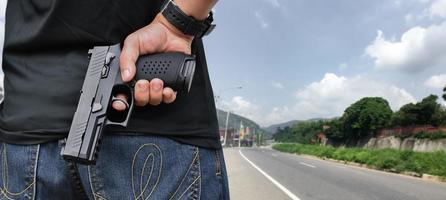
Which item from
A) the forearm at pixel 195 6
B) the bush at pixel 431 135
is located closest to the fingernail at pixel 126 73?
the forearm at pixel 195 6

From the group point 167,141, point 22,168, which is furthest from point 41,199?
point 167,141

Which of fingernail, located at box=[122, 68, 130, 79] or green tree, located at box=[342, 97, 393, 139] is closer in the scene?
fingernail, located at box=[122, 68, 130, 79]

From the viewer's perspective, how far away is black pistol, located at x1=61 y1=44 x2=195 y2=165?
989 millimetres

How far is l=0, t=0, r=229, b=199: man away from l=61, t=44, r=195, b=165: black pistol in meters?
0.02

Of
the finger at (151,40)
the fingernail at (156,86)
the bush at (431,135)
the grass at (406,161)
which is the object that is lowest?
the fingernail at (156,86)

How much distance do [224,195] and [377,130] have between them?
1864 inches

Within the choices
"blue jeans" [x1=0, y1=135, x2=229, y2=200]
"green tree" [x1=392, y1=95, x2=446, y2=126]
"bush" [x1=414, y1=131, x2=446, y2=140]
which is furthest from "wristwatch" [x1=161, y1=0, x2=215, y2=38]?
"green tree" [x1=392, y1=95, x2=446, y2=126]

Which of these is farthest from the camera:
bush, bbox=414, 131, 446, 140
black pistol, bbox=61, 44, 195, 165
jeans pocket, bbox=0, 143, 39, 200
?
bush, bbox=414, 131, 446, 140

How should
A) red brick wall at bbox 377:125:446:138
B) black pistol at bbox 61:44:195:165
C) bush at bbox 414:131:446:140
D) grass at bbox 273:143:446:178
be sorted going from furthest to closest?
red brick wall at bbox 377:125:446:138 → bush at bbox 414:131:446:140 → grass at bbox 273:143:446:178 → black pistol at bbox 61:44:195:165

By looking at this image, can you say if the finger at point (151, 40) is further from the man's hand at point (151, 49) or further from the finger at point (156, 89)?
the finger at point (156, 89)

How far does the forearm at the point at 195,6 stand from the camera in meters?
1.15

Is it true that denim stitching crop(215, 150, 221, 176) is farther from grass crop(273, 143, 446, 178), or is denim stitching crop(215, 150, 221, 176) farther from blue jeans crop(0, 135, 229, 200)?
grass crop(273, 143, 446, 178)

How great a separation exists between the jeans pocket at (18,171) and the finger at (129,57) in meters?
0.27

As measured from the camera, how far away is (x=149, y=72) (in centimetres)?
105
